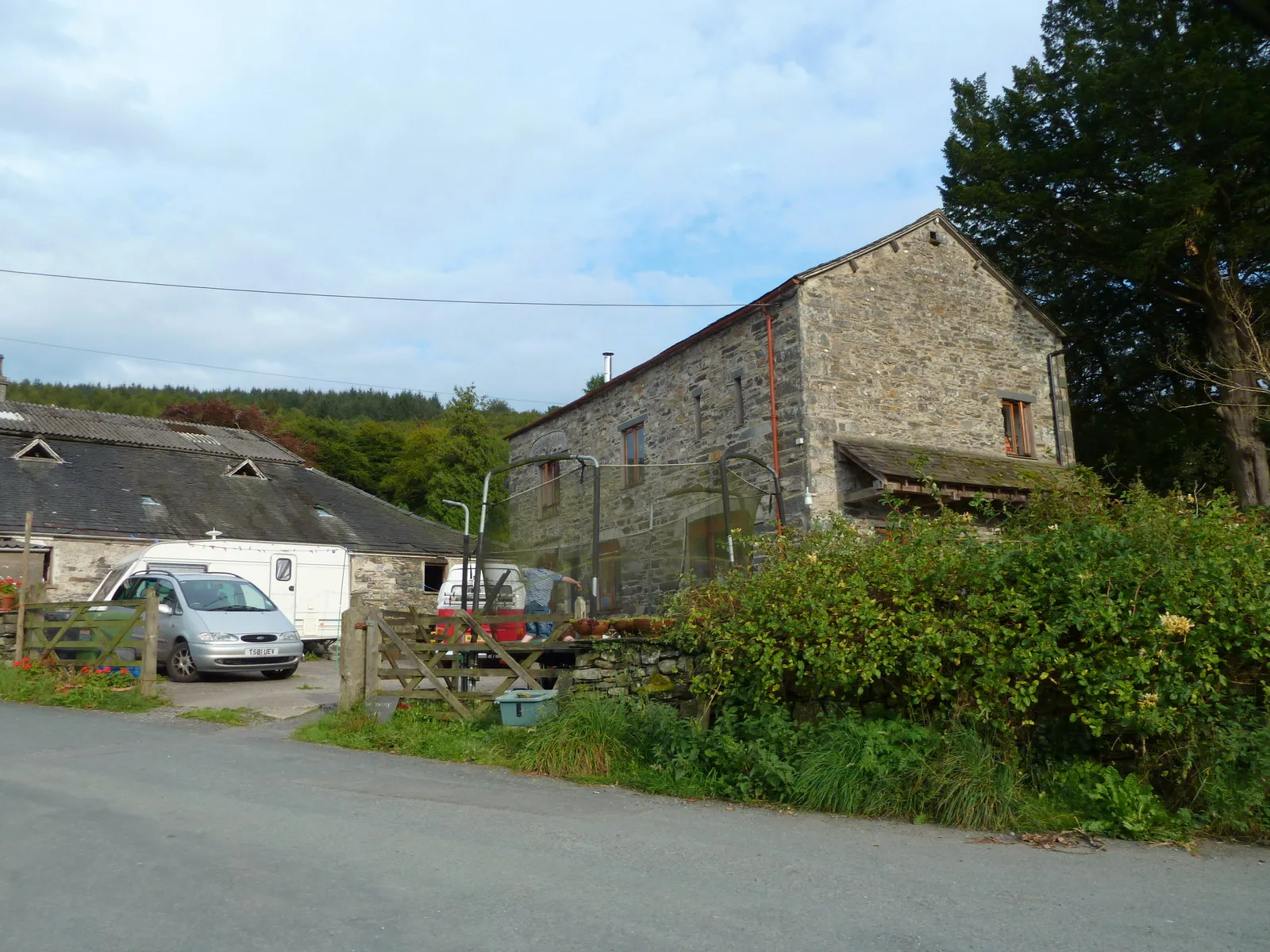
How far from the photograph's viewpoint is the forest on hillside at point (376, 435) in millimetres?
49625

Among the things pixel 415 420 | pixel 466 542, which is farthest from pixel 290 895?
pixel 415 420

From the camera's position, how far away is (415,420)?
80.2 m

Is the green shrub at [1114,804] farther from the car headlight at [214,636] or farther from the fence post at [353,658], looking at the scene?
the car headlight at [214,636]

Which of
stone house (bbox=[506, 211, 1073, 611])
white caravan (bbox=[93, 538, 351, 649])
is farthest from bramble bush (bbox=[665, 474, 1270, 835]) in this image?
white caravan (bbox=[93, 538, 351, 649])

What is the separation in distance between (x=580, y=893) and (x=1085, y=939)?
2.28 meters

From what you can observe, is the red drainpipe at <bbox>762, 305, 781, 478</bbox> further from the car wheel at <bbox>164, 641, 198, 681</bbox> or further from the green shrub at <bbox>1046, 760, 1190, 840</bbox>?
the green shrub at <bbox>1046, 760, 1190, 840</bbox>

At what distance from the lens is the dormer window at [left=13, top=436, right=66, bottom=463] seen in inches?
947

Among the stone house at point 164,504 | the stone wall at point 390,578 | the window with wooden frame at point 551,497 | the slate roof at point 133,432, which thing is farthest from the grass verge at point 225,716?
the slate roof at point 133,432

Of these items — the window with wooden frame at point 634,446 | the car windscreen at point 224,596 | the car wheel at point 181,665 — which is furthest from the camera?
the window with wooden frame at point 634,446

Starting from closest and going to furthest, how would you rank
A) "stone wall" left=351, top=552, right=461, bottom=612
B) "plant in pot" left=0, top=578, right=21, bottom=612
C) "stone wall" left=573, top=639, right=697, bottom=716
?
"stone wall" left=573, top=639, right=697, bottom=716 < "plant in pot" left=0, top=578, right=21, bottom=612 < "stone wall" left=351, top=552, right=461, bottom=612

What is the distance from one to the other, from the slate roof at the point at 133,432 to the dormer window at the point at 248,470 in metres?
0.37

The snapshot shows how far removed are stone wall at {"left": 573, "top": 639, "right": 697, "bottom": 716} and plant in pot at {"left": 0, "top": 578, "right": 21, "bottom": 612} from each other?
430 inches

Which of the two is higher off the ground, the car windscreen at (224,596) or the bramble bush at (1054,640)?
the car windscreen at (224,596)

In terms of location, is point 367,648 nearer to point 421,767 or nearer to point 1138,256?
point 421,767
